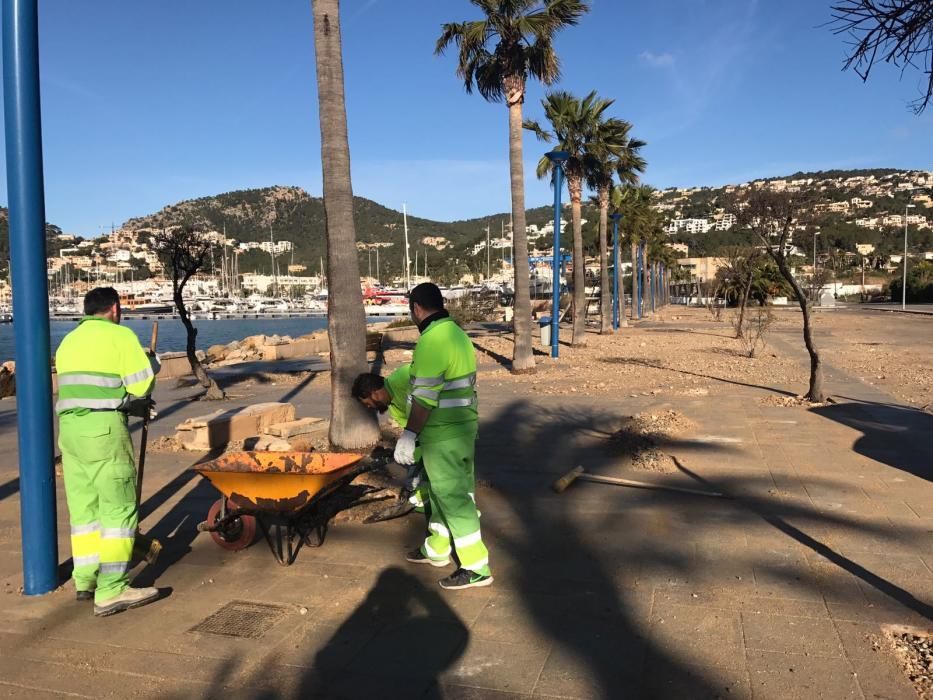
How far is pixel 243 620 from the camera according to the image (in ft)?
13.2

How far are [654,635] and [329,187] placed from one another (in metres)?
5.84

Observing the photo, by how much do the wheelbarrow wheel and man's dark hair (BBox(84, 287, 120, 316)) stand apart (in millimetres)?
1544

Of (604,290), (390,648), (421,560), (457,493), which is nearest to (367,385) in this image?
(457,493)

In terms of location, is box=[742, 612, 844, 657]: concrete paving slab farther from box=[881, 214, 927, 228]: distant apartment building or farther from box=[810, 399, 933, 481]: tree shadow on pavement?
box=[881, 214, 927, 228]: distant apartment building

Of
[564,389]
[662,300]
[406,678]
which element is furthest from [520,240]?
[662,300]


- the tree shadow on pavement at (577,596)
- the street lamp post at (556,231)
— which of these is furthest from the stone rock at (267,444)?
the street lamp post at (556,231)

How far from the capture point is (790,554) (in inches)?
191

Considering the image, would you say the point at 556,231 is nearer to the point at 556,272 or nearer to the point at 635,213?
the point at 556,272

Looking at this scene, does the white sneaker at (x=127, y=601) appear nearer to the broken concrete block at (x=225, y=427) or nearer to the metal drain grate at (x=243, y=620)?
the metal drain grate at (x=243, y=620)

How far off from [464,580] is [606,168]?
2682cm

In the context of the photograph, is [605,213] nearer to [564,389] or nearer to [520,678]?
[564,389]

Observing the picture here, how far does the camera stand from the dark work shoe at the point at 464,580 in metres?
4.36

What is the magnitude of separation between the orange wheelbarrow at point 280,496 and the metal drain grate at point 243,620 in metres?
0.65

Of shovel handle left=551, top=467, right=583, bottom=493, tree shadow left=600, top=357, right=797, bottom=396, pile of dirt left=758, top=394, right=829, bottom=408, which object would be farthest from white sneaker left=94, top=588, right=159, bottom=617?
tree shadow left=600, top=357, right=797, bottom=396
